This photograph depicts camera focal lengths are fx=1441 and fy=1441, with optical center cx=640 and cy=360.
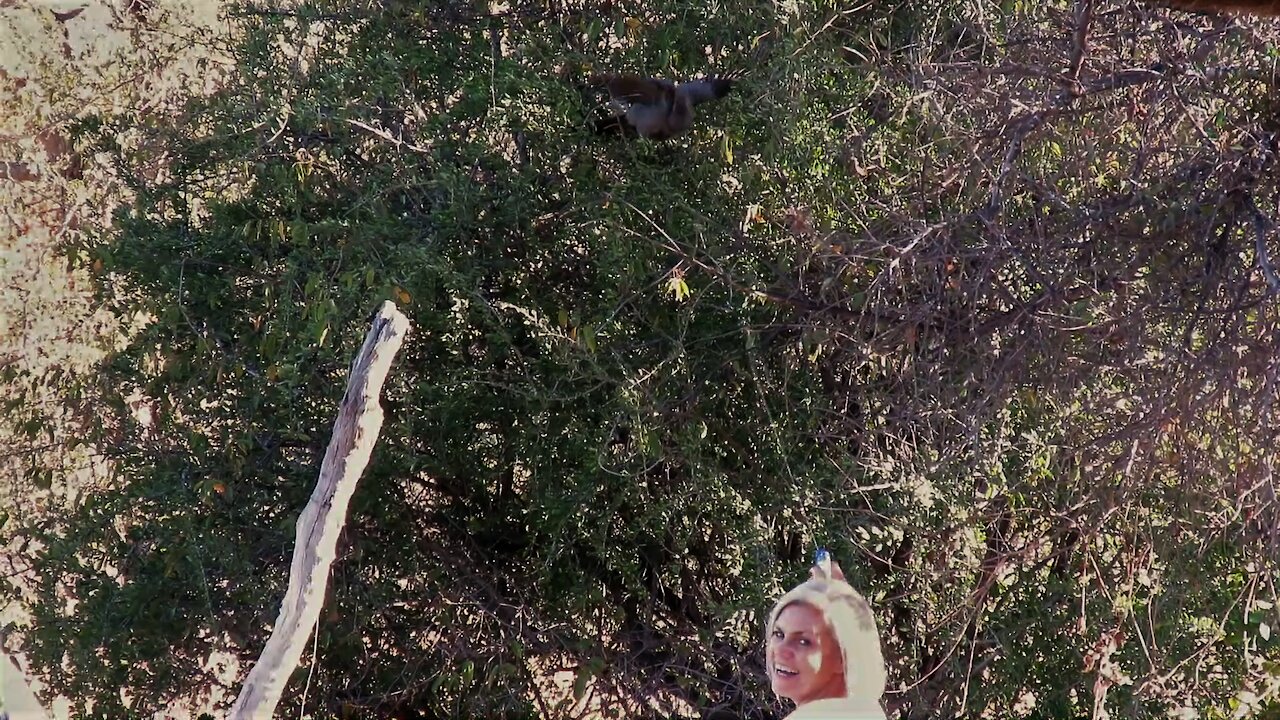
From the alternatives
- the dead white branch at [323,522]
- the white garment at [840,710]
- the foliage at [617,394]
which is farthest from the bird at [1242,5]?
the foliage at [617,394]

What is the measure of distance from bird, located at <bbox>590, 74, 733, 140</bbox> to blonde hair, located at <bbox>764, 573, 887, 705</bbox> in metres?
2.98

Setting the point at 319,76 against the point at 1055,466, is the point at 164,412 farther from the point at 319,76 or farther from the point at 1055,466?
the point at 1055,466

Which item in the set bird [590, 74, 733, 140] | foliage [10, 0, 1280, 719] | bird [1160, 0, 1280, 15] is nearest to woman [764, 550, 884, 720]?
bird [1160, 0, 1280, 15]

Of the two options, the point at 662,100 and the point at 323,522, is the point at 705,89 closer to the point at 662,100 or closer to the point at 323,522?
the point at 662,100

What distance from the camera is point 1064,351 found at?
4844 millimetres

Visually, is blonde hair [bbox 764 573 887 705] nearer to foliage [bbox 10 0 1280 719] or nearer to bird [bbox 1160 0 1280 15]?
bird [bbox 1160 0 1280 15]

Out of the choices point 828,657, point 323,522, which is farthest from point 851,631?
point 323,522

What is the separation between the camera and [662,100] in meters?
5.79

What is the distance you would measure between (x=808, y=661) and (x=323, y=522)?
1184mm

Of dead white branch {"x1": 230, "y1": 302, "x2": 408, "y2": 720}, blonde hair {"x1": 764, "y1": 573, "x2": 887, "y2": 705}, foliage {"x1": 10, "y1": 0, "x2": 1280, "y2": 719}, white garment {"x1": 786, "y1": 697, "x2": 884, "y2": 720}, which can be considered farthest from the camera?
foliage {"x1": 10, "y1": 0, "x2": 1280, "y2": 719}

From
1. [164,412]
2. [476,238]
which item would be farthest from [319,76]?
[164,412]

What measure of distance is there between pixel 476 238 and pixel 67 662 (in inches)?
111

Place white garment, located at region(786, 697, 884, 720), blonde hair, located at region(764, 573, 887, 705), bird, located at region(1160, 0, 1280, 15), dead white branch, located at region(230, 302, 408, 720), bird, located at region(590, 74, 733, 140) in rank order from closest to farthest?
1. bird, located at region(1160, 0, 1280, 15)
2. white garment, located at region(786, 697, 884, 720)
3. blonde hair, located at region(764, 573, 887, 705)
4. dead white branch, located at region(230, 302, 408, 720)
5. bird, located at region(590, 74, 733, 140)

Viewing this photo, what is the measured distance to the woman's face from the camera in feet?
10.2
